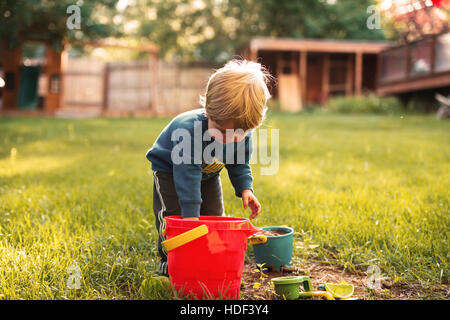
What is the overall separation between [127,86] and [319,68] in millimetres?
7974

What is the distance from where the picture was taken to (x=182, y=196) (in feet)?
5.89

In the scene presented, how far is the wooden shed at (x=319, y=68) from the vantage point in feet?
55.4

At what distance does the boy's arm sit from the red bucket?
11 cm

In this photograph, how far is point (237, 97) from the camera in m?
1.77

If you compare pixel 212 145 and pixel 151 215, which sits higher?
pixel 212 145

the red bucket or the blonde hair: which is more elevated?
the blonde hair

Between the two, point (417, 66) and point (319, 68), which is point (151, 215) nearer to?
point (417, 66)

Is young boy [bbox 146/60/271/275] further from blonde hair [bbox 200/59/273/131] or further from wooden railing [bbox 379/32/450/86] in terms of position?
wooden railing [bbox 379/32/450/86]

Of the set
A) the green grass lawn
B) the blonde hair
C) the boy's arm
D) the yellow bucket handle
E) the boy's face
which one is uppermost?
the blonde hair

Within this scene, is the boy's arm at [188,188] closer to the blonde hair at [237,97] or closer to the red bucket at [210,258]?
the red bucket at [210,258]

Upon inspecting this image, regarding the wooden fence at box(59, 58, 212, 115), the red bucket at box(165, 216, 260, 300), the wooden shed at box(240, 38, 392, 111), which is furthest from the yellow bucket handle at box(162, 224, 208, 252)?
the wooden fence at box(59, 58, 212, 115)

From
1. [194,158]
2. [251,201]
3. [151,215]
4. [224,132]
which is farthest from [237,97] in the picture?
[151,215]

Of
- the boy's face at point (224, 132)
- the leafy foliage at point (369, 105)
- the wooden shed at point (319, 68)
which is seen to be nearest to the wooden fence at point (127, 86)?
the wooden shed at point (319, 68)

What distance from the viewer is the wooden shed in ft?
55.4
